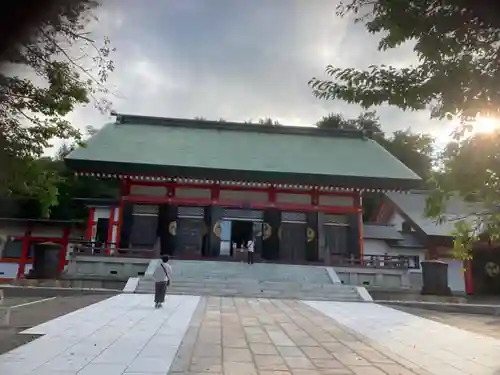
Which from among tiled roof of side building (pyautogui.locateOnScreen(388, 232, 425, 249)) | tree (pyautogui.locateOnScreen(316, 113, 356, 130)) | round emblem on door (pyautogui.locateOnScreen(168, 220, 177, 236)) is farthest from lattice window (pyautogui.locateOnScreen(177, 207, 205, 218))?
tree (pyautogui.locateOnScreen(316, 113, 356, 130))

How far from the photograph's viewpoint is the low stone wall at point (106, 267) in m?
15.2

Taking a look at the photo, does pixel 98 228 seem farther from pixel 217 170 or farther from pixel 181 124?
pixel 217 170

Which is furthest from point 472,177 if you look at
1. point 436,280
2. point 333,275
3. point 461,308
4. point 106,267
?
point 106,267

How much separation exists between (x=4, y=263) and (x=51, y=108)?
789 inches

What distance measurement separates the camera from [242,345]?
5.79 metres

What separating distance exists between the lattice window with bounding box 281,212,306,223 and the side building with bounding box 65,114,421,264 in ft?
→ 0.15

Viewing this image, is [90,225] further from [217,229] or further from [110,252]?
[217,229]

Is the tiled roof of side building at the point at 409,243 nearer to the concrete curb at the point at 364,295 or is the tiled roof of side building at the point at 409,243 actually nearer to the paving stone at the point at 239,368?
the concrete curb at the point at 364,295

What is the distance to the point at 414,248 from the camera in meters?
22.2

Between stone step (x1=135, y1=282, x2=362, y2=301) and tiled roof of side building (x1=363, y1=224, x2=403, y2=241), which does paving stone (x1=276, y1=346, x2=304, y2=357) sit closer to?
stone step (x1=135, y1=282, x2=362, y2=301)

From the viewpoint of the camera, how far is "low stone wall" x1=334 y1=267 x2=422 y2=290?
1578 cm

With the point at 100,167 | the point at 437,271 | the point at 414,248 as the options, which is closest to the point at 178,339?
the point at 437,271

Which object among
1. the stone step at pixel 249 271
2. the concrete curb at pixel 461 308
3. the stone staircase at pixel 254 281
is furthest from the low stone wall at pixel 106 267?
the concrete curb at pixel 461 308

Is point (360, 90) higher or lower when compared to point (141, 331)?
higher
